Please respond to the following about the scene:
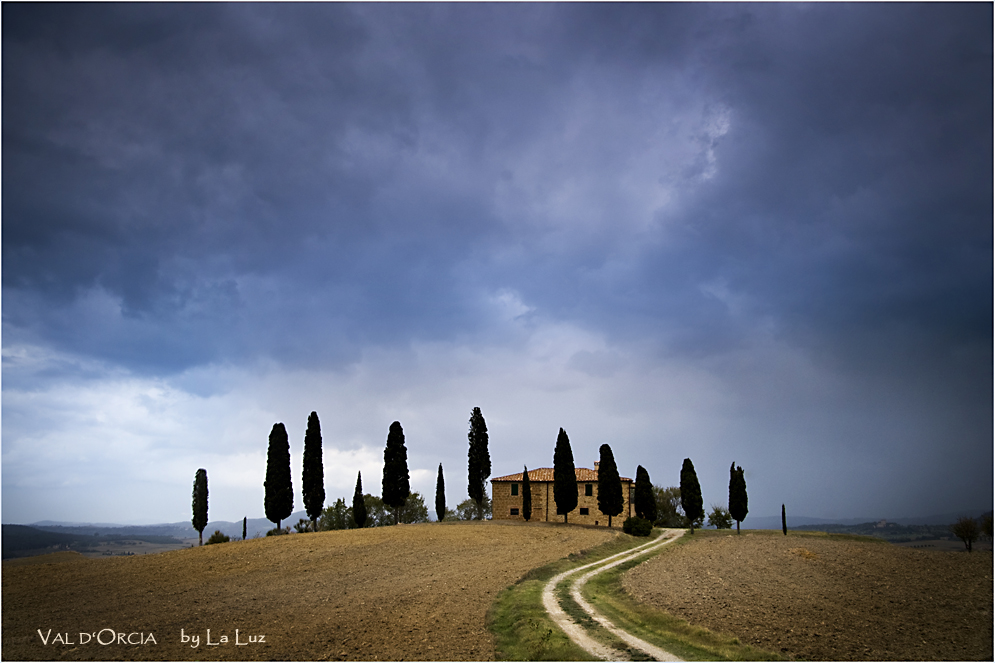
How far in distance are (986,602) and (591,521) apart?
1905 inches

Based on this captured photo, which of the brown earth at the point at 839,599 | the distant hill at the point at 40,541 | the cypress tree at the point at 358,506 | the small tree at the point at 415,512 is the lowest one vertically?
the distant hill at the point at 40,541

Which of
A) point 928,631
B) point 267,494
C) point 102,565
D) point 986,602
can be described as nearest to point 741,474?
point 986,602

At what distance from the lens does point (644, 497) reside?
2160 inches

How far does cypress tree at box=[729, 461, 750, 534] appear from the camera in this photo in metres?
50.0

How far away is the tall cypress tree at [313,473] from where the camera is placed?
49.0 metres

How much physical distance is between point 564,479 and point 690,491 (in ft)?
42.5

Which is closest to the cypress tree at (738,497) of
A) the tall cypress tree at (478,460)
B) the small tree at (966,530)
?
the small tree at (966,530)

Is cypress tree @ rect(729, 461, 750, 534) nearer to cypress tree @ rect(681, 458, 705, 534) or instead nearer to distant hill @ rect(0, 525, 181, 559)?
cypress tree @ rect(681, 458, 705, 534)

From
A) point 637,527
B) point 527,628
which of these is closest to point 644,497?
point 637,527

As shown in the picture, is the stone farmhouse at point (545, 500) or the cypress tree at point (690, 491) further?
the stone farmhouse at point (545, 500)

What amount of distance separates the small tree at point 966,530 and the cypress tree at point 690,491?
2202 cm

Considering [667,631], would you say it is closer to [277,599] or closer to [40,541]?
[277,599]

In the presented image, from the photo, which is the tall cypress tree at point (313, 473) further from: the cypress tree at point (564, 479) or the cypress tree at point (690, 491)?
the cypress tree at point (690, 491)

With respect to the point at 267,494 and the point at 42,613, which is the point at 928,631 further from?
the point at 267,494
